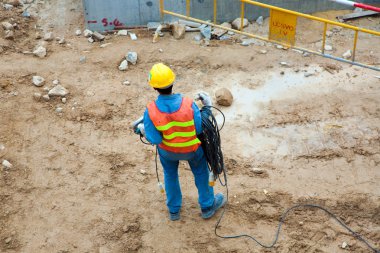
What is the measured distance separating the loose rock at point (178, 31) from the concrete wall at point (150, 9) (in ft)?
1.35

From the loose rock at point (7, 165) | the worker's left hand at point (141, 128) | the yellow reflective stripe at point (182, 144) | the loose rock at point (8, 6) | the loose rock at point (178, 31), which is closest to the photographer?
the yellow reflective stripe at point (182, 144)

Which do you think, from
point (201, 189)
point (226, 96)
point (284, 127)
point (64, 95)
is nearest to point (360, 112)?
point (284, 127)

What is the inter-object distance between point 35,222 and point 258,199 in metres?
2.66

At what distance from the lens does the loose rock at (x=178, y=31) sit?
9.33m

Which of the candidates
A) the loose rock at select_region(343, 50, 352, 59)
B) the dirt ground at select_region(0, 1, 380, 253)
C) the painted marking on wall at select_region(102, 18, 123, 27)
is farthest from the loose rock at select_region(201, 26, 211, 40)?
the loose rock at select_region(343, 50, 352, 59)

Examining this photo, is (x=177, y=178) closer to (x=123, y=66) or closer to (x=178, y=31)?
(x=123, y=66)

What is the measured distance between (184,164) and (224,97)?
4.51 ft

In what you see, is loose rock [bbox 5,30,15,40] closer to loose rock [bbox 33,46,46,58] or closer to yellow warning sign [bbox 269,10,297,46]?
loose rock [bbox 33,46,46,58]

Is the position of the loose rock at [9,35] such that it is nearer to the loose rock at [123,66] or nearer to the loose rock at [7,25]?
the loose rock at [7,25]

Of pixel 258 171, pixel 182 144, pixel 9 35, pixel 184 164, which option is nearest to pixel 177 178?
pixel 182 144

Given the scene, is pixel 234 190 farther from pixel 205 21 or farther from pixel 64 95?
pixel 205 21

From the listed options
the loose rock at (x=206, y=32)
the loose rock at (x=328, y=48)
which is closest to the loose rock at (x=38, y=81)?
the loose rock at (x=206, y=32)

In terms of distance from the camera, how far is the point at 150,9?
963 cm

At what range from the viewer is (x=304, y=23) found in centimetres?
962
